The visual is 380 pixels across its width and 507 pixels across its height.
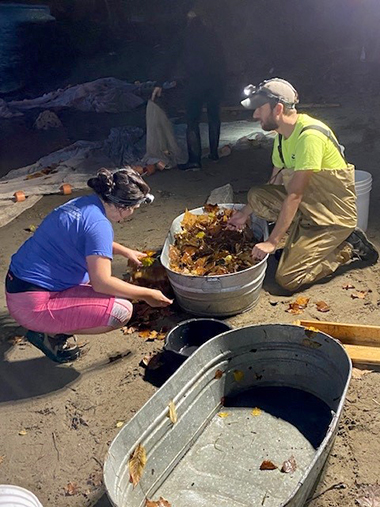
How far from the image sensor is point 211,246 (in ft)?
16.2

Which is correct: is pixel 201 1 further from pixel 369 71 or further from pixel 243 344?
pixel 243 344

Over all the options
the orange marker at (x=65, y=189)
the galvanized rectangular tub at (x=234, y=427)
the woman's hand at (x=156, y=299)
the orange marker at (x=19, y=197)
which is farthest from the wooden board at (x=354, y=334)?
the orange marker at (x=19, y=197)

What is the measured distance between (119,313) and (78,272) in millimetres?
387

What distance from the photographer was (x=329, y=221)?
4.90 m

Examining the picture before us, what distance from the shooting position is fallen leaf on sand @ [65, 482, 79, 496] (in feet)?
10.8

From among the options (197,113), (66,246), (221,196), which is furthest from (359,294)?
(197,113)

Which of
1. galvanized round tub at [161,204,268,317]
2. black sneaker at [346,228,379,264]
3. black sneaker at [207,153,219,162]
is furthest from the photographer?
black sneaker at [207,153,219,162]

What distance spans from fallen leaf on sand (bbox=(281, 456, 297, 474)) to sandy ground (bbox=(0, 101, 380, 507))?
0.17 m

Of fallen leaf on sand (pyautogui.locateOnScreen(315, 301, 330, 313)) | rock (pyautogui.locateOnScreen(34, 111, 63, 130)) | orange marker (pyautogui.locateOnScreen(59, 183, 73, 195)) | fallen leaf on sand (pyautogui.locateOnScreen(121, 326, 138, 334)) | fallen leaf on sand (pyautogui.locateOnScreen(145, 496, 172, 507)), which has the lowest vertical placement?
rock (pyautogui.locateOnScreen(34, 111, 63, 130))

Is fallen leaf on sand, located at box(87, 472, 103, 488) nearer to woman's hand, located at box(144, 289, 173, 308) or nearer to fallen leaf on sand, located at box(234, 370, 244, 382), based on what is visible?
fallen leaf on sand, located at box(234, 370, 244, 382)

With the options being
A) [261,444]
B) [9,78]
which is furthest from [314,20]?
[261,444]

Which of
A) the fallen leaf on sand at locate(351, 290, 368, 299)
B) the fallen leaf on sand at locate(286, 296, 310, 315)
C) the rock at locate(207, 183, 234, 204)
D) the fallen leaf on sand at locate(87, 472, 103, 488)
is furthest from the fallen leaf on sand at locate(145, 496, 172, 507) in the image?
the rock at locate(207, 183, 234, 204)

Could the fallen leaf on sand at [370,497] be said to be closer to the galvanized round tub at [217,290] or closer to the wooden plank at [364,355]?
the wooden plank at [364,355]

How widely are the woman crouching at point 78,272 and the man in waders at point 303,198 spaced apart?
3.58 ft
